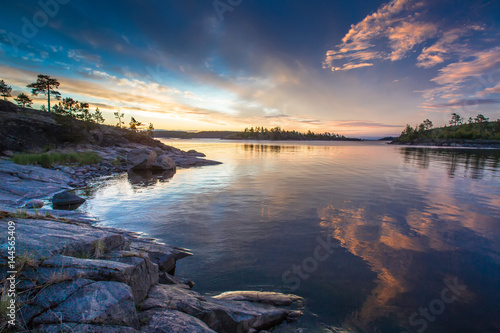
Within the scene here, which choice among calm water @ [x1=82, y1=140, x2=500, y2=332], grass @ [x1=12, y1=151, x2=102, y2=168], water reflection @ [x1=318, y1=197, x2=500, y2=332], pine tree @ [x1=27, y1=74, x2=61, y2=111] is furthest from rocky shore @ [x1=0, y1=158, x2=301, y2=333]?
pine tree @ [x1=27, y1=74, x2=61, y2=111]

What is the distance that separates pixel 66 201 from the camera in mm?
16125

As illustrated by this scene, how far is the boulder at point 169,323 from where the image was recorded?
4121 mm

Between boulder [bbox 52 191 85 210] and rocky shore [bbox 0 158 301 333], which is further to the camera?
boulder [bbox 52 191 85 210]

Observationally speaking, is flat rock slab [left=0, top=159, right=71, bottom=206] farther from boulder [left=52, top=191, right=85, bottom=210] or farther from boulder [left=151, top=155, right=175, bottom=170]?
boulder [left=151, top=155, right=175, bottom=170]

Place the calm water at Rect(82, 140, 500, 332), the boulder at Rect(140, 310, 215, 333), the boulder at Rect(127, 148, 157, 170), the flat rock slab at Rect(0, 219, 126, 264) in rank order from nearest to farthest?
the boulder at Rect(140, 310, 215, 333) < the flat rock slab at Rect(0, 219, 126, 264) < the calm water at Rect(82, 140, 500, 332) < the boulder at Rect(127, 148, 157, 170)

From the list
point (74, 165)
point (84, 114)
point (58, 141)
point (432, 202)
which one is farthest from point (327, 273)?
point (84, 114)

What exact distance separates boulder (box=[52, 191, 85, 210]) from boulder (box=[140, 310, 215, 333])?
15282mm

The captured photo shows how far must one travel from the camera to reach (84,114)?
330 feet

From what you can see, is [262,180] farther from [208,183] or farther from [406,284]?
[406,284]

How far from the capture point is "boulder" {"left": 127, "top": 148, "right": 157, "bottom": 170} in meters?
34.3

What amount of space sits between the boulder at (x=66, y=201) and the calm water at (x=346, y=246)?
0.69 metres

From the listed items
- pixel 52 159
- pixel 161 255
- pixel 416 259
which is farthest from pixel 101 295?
pixel 52 159

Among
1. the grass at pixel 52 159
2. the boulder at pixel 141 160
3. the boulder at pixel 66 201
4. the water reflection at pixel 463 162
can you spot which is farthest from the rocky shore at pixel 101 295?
the water reflection at pixel 463 162

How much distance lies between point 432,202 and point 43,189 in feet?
106
